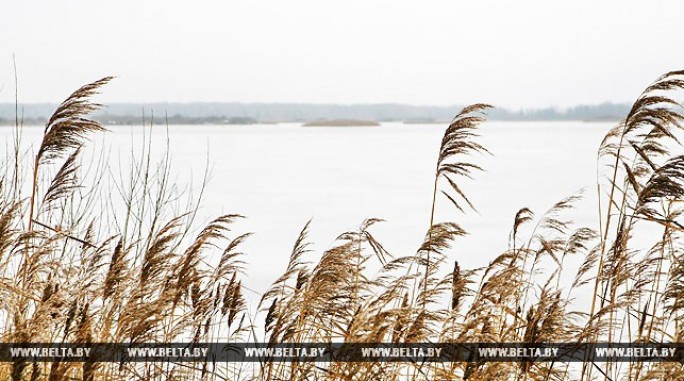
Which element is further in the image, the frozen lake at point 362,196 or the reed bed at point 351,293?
the frozen lake at point 362,196

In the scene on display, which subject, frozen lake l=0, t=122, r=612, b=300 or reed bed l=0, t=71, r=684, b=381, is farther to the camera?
frozen lake l=0, t=122, r=612, b=300

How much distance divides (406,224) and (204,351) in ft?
62.6

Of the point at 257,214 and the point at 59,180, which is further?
the point at 257,214

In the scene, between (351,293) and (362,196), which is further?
(362,196)

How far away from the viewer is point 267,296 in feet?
12.5

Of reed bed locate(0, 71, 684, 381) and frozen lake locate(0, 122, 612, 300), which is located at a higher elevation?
reed bed locate(0, 71, 684, 381)

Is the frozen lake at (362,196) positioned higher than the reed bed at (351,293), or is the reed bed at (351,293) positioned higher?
the reed bed at (351,293)

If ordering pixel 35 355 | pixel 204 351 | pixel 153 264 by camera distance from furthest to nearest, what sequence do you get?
pixel 204 351 < pixel 153 264 < pixel 35 355

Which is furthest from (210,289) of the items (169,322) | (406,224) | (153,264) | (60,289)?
(406,224)

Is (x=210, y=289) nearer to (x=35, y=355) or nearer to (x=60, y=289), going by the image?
(x=60, y=289)

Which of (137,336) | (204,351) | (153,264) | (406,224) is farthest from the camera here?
(406,224)

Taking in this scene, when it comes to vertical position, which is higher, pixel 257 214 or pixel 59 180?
pixel 59 180

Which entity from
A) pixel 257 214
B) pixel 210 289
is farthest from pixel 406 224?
pixel 210 289

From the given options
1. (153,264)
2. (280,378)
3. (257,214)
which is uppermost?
(153,264)
